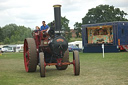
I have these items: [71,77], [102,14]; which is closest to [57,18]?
[71,77]

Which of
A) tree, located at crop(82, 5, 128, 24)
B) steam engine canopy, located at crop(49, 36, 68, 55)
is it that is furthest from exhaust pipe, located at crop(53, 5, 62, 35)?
tree, located at crop(82, 5, 128, 24)

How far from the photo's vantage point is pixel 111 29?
27.5 metres

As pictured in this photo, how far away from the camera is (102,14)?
68.6 meters

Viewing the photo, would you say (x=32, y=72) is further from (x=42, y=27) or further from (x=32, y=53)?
(x=42, y=27)

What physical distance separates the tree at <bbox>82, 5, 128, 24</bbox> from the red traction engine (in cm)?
5746

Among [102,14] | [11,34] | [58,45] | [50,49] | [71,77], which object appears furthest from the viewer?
[11,34]

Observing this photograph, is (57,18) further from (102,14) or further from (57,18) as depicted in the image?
(102,14)

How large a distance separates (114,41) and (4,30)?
79.4 m

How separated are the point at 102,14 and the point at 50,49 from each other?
59.8 meters

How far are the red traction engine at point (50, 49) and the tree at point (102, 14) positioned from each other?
189 ft

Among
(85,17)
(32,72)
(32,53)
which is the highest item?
(85,17)

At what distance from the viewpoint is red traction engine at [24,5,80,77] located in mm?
9586

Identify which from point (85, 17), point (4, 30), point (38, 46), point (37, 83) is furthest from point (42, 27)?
point (4, 30)

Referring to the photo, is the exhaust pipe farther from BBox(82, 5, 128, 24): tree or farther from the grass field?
BBox(82, 5, 128, 24): tree
